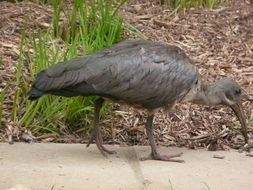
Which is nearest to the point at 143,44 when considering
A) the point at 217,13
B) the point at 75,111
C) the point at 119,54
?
the point at 119,54

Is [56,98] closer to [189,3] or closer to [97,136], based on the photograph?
[97,136]

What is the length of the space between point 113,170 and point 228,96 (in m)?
1.78

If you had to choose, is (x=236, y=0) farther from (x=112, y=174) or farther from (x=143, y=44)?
(x=112, y=174)

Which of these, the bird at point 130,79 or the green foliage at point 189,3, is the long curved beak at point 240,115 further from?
the green foliage at point 189,3

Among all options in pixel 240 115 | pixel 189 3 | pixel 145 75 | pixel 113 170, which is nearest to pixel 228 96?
Result: pixel 240 115

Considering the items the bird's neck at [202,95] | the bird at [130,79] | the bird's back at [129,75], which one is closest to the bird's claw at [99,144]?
the bird at [130,79]

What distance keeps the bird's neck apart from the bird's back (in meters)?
0.21

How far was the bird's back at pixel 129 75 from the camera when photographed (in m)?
5.12

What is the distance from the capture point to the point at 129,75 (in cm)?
529

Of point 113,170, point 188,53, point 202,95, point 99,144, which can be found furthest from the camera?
point 188,53

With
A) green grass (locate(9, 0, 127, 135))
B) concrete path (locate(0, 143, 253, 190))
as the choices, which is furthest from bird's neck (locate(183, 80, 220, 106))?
green grass (locate(9, 0, 127, 135))

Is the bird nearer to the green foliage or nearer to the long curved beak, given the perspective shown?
the long curved beak

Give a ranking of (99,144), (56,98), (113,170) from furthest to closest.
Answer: (56,98) < (99,144) < (113,170)

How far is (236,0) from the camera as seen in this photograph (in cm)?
966
